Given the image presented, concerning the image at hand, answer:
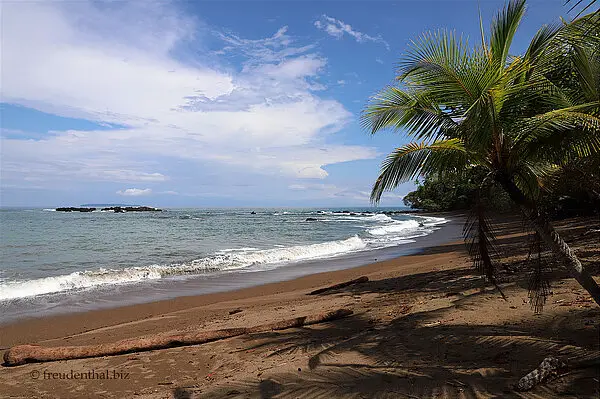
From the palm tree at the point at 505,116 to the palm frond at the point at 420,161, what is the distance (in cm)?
A: 1

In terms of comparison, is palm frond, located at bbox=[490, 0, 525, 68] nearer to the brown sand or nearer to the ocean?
the brown sand

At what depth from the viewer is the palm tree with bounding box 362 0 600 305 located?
3.87m

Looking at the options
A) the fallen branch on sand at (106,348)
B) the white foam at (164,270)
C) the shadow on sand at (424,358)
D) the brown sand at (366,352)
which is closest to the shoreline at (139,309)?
the brown sand at (366,352)

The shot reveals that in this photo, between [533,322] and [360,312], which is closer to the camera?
[533,322]

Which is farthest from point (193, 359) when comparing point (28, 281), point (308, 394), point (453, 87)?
point (28, 281)

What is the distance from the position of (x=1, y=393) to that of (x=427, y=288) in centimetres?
737

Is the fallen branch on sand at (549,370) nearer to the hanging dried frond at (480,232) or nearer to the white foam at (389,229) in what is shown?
the hanging dried frond at (480,232)

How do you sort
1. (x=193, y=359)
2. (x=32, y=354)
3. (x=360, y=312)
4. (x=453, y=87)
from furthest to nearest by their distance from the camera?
(x=360, y=312), (x=32, y=354), (x=193, y=359), (x=453, y=87)

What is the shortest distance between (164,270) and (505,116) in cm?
1365

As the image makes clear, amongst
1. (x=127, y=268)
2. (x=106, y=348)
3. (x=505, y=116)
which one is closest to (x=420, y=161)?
(x=505, y=116)

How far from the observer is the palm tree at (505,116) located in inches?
152

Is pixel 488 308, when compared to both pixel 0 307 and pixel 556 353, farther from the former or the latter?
pixel 0 307

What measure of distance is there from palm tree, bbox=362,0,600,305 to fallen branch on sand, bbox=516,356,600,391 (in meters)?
0.85

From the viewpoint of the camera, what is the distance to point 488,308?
585cm
